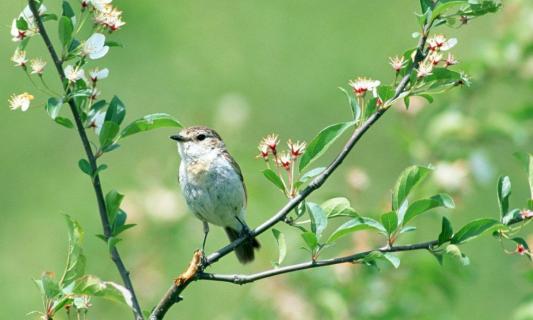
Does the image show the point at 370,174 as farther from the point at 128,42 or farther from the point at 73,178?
the point at 128,42

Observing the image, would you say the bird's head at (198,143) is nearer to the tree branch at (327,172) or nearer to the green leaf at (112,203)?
the green leaf at (112,203)

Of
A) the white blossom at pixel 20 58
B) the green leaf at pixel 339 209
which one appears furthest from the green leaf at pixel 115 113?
the green leaf at pixel 339 209

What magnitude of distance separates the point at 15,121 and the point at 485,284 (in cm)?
534

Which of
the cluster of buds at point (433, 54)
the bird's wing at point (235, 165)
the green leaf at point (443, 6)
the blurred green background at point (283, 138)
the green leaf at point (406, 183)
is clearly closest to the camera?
the green leaf at point (443, 6)

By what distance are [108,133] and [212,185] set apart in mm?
1943

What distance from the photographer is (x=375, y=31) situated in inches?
439

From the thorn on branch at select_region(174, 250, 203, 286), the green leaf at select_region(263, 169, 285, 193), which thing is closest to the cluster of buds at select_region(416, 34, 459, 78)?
the green leaf at select_region(263, 169, 285, 193)

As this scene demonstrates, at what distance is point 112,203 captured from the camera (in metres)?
2.45

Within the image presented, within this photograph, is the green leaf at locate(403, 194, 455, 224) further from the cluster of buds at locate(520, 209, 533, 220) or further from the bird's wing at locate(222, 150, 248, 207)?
the bird's wing at locate(222, 150, 248, 207)

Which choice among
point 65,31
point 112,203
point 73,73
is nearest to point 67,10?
point 65,31

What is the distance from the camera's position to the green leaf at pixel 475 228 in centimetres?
230

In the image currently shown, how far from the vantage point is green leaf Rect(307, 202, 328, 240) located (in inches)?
92.7

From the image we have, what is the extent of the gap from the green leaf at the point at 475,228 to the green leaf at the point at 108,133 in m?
0.96

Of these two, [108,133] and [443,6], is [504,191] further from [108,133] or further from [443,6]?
[108,133]
